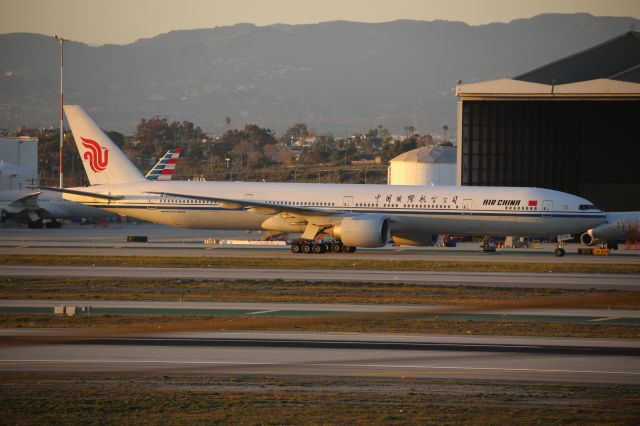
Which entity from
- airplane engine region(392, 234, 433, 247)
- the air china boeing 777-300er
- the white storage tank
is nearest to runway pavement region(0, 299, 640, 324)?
the air china boeing 777-300er

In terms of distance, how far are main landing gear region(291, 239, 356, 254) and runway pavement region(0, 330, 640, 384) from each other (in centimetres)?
2503

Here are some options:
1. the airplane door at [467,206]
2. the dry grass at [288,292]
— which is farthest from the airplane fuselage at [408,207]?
the dry grass at [288,292]

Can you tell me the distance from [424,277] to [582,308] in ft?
28.8

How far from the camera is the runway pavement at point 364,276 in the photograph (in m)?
33.9

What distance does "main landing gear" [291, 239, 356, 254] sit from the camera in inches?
1848

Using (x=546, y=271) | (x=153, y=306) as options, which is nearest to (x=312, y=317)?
(x=153, y=306)

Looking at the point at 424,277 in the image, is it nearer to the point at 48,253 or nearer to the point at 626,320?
the point at 626,320

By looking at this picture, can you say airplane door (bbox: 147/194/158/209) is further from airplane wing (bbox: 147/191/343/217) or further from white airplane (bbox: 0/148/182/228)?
white airplane (bbox: 0/148/182/228)

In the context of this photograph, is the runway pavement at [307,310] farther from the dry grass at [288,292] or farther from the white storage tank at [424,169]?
the white storage tank at [424,169]

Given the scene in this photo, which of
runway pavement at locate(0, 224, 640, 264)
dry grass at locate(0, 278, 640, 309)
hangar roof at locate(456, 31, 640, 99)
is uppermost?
hangar roof at locate(456, 31, 640, 99)

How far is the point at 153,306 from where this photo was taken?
88.2 feet

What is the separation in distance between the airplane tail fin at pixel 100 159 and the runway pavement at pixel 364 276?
45.5 feet

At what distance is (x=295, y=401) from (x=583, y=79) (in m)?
58.1

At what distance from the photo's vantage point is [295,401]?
15.2 m
